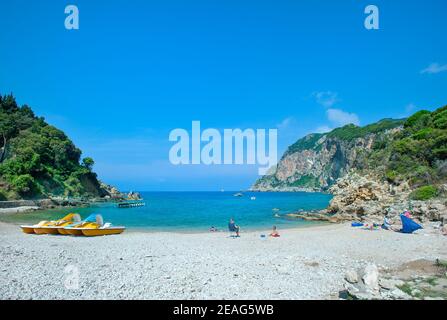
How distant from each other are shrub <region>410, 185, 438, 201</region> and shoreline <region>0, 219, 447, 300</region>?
43.2 ft

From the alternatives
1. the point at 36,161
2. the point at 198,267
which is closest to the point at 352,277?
the point at 198,267

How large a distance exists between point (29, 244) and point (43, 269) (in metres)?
6.63

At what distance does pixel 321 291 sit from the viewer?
28.0 feet

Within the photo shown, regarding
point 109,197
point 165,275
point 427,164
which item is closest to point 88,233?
point 165,275

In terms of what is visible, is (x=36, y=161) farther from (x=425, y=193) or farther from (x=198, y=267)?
(x=425, y=193)

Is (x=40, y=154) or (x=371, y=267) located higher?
(x=40, y=154)

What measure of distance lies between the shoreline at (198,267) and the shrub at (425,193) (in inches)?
519

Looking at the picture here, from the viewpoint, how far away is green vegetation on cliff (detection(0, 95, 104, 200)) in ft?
193
